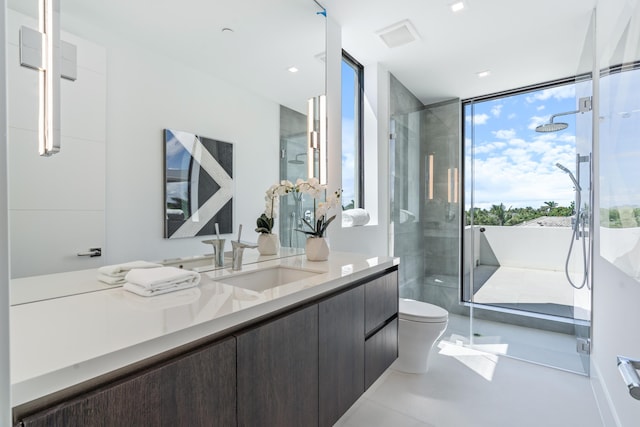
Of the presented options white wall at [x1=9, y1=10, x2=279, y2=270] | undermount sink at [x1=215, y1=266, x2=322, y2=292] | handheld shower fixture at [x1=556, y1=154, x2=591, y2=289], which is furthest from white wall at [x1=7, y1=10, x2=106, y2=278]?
handheld shower fixture at [x1=556, y1=154, x2=591, y2=289]

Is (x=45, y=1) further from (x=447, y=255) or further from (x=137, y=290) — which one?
(x=447, y=255)

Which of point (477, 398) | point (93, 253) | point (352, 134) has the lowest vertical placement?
point (477, 398)

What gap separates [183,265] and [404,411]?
153cm

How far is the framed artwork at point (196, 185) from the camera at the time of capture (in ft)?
4.30

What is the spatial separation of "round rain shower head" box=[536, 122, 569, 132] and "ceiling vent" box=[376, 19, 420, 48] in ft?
5.06

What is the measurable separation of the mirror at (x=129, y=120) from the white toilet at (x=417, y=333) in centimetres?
125

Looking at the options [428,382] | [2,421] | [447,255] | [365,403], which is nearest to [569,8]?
[447,255]

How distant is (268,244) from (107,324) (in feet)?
3.43

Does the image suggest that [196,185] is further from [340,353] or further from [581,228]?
[581,228]

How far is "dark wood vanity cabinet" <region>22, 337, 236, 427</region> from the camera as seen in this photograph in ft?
1.94

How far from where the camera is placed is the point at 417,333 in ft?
7.30

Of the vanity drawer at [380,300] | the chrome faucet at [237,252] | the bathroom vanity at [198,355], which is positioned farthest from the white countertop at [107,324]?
the vanity drawer at [380,300]

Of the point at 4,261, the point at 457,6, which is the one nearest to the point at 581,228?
the point at 457,6

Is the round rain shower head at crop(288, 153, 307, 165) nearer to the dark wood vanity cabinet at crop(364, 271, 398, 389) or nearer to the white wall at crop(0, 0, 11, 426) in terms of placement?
the dark wood vanity cabinet at crop(364, 271, 398, 389)
